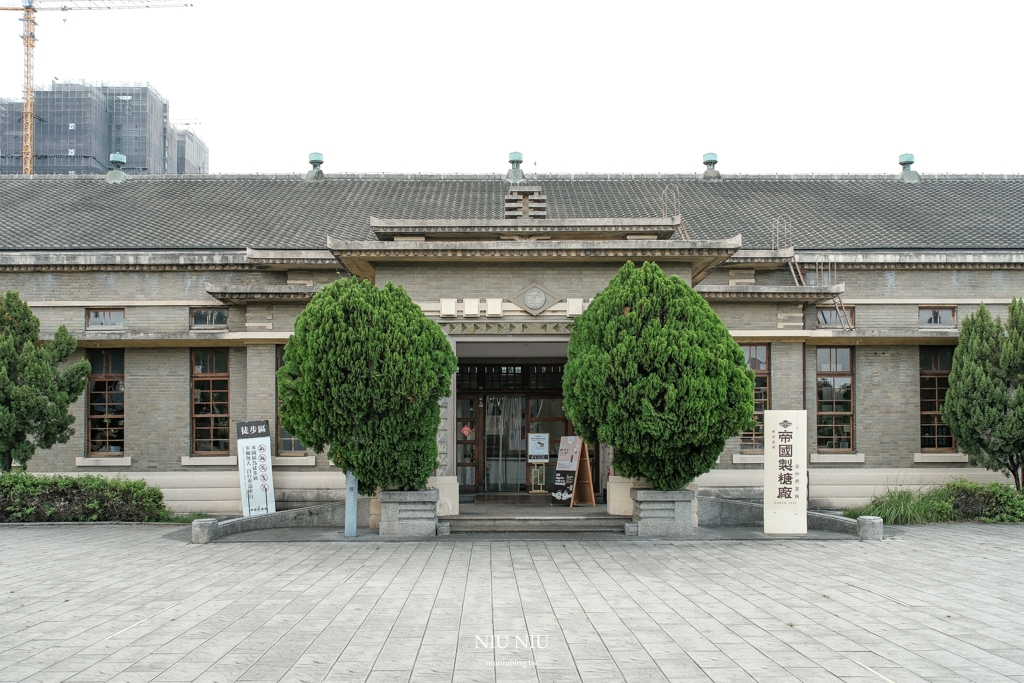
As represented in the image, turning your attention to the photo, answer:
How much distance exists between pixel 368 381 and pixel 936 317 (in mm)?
13121

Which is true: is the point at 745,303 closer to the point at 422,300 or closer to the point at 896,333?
the point at 896,333

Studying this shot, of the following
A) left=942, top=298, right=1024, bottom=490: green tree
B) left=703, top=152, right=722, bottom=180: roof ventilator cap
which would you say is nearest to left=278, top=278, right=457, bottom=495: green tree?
left=942, top=298, right=1024, bottom=490: green tree

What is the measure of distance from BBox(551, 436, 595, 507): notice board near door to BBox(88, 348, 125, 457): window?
9653 millimetres

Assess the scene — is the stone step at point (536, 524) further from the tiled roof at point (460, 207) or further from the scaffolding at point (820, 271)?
the tiled roof at point (460, 207)

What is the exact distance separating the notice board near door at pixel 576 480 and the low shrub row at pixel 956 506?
516 cm

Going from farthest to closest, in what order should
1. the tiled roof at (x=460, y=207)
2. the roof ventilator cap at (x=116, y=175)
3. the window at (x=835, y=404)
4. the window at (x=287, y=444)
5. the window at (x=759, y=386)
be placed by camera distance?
the roof ventilator cap at (x=116, y=175) < the tiled roof at (x=460, y=207) < the window at (x=835, y=404) < the window at (x=759, y=386) < the window at (x=287, y=444)

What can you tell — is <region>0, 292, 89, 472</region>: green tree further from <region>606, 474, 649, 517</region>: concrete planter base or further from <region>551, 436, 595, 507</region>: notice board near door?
<region>606, 474, 649, 517</region>: concrete planter base

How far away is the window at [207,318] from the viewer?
749 inches

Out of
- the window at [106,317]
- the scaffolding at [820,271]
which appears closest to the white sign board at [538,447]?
the scaffolding at [820,271]

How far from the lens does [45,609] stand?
8828mm

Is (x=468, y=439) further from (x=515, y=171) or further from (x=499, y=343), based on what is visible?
(x=515, y=171)

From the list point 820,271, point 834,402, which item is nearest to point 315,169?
point 820,271

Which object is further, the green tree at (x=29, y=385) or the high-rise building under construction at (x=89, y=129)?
the high-rise building under construction at (x=89, y=129)

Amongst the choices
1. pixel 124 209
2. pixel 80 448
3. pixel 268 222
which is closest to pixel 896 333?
pixel 268 222
